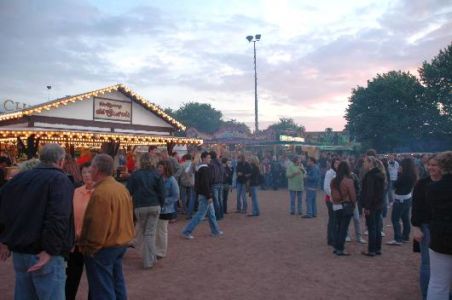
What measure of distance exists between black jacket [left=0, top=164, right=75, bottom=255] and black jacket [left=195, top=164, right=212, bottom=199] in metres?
5.65

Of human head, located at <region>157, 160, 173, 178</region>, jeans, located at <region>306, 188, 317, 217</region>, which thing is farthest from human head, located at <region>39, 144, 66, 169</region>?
jeans, located at <region>306, 188, 317, 217</region>

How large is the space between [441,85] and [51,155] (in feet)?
116

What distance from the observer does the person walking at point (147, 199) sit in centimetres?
632

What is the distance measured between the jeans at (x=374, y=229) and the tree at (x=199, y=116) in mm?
69206

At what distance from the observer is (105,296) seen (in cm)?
389

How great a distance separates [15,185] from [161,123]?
16.8 meters

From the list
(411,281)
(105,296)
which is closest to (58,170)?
(105,296)

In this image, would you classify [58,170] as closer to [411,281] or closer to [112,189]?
[112,189]

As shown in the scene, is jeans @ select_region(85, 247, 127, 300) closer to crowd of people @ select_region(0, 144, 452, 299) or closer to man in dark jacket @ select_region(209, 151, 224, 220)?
crowd of people @ select_region(0, 144, 452, 299)

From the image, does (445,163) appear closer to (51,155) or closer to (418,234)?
(418,234)

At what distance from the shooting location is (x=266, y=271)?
638cm

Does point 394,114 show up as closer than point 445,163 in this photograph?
No

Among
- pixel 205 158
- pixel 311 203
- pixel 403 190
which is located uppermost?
pixel 205 158

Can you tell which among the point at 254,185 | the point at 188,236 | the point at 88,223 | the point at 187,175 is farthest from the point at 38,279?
the point at 254,185
